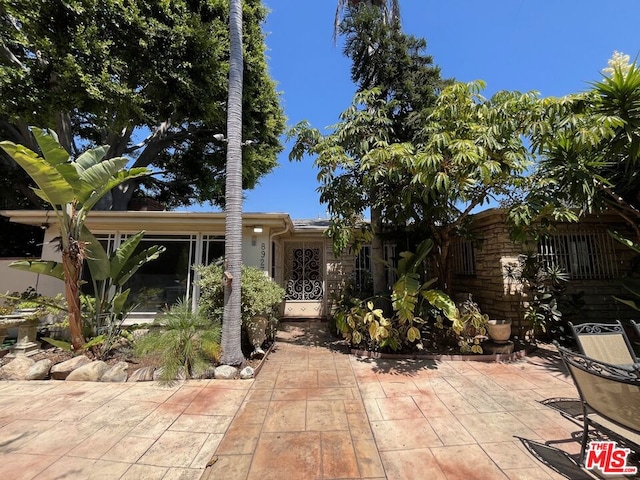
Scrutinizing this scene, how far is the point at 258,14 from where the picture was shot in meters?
10.6

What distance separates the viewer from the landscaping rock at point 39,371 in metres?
4.91

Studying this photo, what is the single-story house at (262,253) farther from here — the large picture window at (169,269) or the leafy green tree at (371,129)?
the leafy green tree at (371,129)

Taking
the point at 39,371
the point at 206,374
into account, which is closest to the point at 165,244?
the point at 39,371

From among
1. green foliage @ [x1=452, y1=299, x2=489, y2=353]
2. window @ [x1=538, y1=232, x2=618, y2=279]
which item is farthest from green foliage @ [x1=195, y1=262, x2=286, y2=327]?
window @ [x1=538, y1=232, x2=618, y2=279]

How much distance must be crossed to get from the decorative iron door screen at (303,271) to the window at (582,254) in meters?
6.47

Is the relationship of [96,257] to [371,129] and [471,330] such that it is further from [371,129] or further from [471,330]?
[471,330]

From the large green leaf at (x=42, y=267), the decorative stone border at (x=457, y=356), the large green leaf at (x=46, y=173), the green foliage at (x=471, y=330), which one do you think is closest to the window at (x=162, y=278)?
the large green leaf at (x=42, y=267)

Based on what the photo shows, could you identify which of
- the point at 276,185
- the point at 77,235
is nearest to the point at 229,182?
the point at 77,235

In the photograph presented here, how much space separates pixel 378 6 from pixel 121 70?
26.8 feet

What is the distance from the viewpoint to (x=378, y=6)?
927 cm

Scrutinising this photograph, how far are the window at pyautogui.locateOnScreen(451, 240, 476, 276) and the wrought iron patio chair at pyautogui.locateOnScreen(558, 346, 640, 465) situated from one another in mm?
6299

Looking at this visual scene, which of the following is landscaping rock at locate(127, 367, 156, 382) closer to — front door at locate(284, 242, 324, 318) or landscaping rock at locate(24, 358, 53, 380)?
landscaping rock at locate(24, 358, 53, 380)

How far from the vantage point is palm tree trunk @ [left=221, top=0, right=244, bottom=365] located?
5.22 metres

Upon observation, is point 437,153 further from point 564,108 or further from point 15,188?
point 15,188
